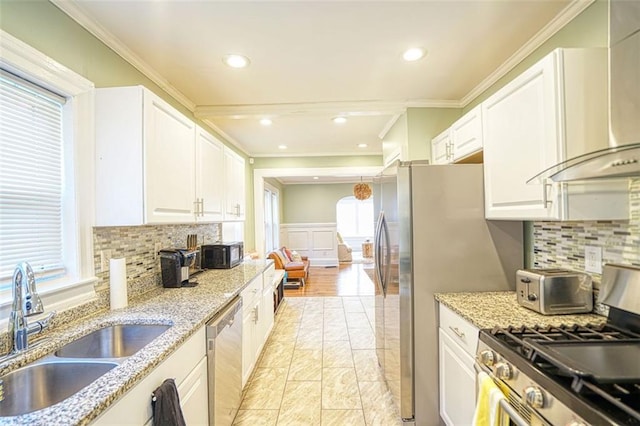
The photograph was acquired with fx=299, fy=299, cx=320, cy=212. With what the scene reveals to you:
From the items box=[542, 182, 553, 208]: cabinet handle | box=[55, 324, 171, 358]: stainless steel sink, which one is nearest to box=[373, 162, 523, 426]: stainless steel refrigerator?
box=[542, 182, 553, 208]: cabinet handle

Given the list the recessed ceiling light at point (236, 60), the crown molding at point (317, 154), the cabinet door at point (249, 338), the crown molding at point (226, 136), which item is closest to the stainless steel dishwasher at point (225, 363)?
the cabinet door at point (249, 338)

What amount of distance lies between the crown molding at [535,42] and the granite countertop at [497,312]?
62.7 inches

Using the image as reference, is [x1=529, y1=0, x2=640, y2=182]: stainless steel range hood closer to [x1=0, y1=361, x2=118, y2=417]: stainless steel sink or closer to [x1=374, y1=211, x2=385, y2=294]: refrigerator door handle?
[x1=374, y1=211, x2=385, y2=294]: refrigerator door handle

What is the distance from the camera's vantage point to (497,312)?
156cm

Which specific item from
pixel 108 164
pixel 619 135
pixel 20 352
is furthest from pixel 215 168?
pixel 619 135

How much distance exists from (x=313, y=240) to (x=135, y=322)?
7.74 meters

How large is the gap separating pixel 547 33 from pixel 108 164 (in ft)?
8.81

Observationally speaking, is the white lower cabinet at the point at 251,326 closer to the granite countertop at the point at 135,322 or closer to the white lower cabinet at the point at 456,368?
the granite countertop at the point at 135,322

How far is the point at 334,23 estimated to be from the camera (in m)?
1.71

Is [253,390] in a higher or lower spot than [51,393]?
lower

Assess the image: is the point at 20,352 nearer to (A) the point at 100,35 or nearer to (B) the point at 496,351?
(A) the point at 100,35

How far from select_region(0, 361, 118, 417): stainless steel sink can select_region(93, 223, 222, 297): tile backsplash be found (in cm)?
60

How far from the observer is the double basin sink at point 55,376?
1055 millimetres

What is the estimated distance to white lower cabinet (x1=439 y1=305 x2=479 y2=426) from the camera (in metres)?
1.52
